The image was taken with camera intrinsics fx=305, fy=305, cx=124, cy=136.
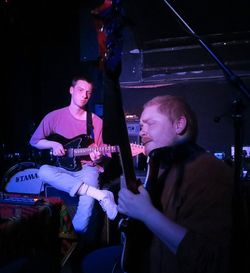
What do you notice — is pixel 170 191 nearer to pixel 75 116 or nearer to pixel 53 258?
pixel 53 258

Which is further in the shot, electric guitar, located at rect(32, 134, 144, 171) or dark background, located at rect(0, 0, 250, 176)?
dark background, located at rect(0, 0, 250, 176)

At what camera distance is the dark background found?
15.4 feet

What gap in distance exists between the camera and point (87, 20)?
5.58 meters

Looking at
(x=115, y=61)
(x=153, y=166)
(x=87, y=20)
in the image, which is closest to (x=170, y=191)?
(x=153, y=166)

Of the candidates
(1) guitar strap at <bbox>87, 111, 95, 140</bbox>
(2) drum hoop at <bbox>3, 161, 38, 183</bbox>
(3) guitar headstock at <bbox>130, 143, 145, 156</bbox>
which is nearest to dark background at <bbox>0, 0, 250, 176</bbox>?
(2) drum hoop at <bbox>3, 161, 38, 183</bbox>

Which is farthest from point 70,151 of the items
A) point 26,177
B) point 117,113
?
point 117,113

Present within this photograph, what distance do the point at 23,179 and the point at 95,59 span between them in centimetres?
256

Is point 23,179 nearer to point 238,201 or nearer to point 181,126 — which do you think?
point 181,126

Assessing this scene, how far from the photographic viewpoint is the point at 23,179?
5.64 m

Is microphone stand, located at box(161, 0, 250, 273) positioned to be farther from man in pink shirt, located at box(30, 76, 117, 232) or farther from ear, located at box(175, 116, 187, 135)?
man in pink shirt, located at box(30, 76, 117, 232)

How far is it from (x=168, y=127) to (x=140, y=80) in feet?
11.4

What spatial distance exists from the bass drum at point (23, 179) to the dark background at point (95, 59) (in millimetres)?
419

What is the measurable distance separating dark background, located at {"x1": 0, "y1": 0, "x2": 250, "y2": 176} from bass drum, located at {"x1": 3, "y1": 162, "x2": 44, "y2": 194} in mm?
419

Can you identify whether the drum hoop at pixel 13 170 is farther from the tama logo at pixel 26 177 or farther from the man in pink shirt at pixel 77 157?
the man in pink shirt at pixel 77 157
